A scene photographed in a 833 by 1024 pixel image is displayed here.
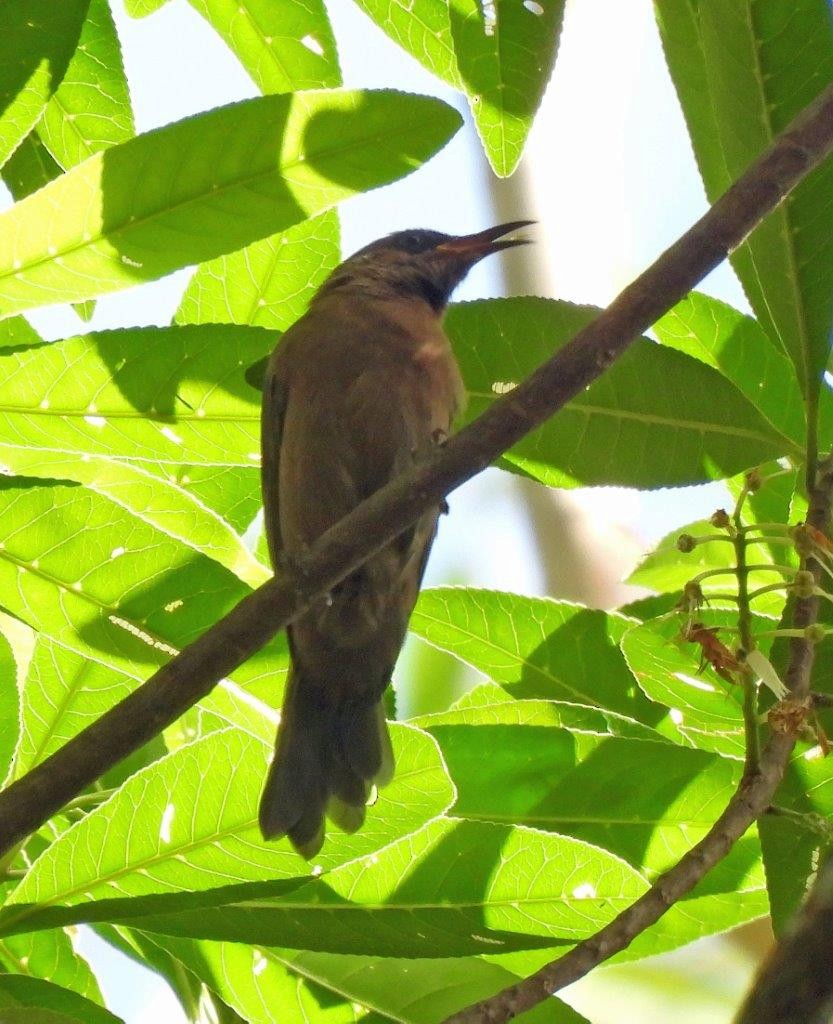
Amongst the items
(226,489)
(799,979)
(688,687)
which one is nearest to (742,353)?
(688,687)

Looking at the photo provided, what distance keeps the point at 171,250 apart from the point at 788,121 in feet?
4.57

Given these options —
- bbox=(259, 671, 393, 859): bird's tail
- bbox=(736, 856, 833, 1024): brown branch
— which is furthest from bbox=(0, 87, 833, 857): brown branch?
bbox=(736, 856, 833, 1024): brown branch

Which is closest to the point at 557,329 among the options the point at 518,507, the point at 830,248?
the point at 830,248

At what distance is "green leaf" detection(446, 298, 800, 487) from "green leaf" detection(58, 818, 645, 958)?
868mm

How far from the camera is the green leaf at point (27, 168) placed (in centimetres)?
390

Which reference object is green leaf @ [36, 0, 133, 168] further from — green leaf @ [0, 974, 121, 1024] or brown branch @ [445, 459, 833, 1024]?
brown branch @ [445, 459, 833, 1024]

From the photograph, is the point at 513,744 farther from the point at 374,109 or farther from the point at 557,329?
the point at 374,109

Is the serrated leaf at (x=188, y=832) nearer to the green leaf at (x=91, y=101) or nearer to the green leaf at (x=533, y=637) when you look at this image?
the green leaf at (x=533, y=637)

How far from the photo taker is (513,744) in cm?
297

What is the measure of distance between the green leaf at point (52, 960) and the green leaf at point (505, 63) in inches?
84.7

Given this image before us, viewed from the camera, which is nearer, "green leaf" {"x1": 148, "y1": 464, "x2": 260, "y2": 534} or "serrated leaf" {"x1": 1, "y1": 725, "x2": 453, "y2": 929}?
"serrated leaf" {"x1": 1, "y1": 725, "x2": 453, "y2": 929}

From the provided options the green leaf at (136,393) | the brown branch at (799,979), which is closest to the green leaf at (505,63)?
the green leaf at (136,393)

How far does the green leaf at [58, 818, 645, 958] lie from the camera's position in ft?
8.95

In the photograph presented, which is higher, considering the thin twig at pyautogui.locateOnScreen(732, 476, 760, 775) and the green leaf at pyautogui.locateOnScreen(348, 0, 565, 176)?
the green leaf at pyautogui.locateOnScreen(348, 0, 565, 176)
